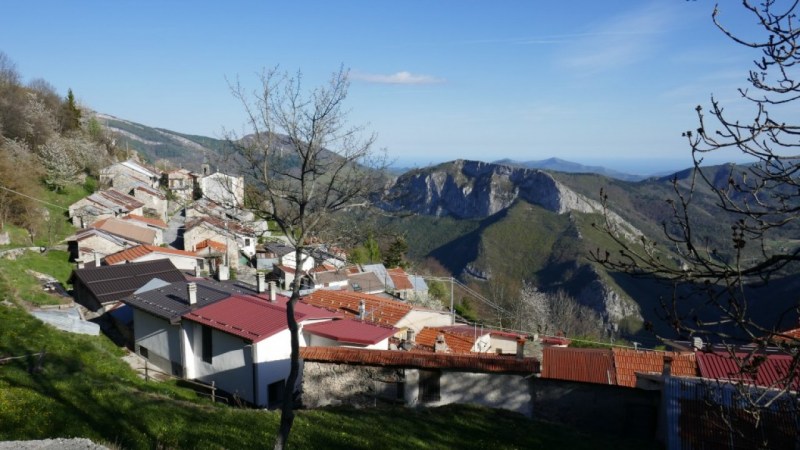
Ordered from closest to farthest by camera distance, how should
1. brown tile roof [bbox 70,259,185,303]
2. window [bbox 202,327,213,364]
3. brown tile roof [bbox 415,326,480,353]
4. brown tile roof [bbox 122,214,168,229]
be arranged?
→ window [bbox 202,327,213,364]
brown tile roof [bbox 415,326,480,353]
brown tile roof [bbox 70,259,185,303]
brown tile roof [bbox 122,214,168,229]

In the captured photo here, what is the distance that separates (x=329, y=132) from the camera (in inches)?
355

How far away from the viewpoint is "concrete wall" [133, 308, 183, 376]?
21.8m

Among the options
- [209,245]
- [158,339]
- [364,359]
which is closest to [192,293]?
[158,339]

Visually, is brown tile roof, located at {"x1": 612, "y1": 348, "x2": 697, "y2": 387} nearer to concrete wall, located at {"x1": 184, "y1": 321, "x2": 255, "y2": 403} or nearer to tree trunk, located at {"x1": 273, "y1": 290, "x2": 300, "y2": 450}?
concrete wall, located at {"x1": 184, "y1": 321, "x2": 255, "y2": 403}

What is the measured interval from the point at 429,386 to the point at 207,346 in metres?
9.37

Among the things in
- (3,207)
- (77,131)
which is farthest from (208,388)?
(77,131)

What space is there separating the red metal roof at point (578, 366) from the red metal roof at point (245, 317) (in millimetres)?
8827

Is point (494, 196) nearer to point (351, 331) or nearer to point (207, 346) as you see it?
point (351, 331)

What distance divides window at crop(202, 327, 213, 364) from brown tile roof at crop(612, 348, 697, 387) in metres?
15.0

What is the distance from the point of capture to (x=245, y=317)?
20234mm

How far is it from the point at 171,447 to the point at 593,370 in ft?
44.2

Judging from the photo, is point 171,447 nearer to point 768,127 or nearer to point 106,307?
point 768,127

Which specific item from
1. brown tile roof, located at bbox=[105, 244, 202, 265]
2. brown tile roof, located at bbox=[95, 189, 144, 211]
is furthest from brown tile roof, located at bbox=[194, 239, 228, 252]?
brown tile roof, located at bbox=[105, 244, 202, 265]

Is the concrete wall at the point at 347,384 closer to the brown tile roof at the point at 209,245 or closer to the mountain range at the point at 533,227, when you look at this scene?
the brown tile roof at the point at 209,245
